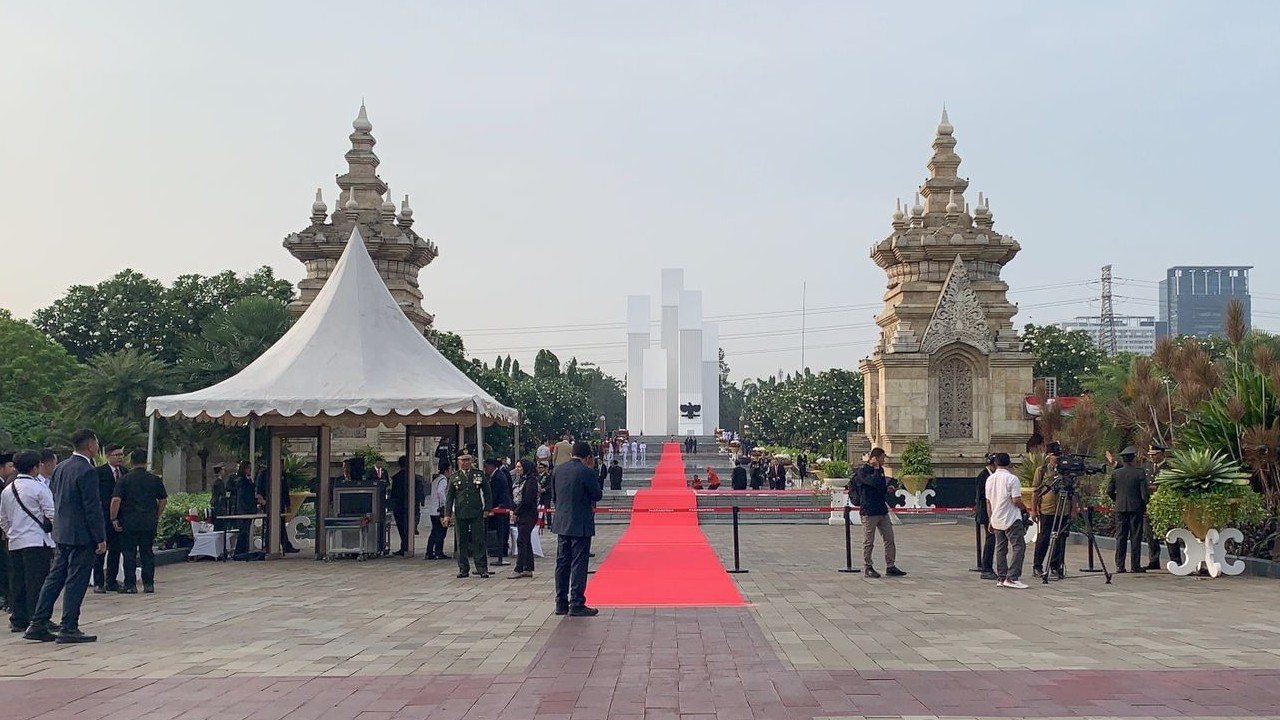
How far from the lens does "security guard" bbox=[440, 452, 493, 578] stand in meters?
14.7

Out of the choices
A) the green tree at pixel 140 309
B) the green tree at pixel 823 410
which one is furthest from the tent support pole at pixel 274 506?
the green tree at pixel 823 410

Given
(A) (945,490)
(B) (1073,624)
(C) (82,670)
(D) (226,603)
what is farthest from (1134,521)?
(A) (945,490)

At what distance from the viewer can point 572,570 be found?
1104 cm

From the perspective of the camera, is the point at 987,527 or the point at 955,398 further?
the point at 955,398

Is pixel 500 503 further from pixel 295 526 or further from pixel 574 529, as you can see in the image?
pixel 574 529

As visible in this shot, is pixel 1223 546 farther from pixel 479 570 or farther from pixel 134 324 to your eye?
pixel 134 324

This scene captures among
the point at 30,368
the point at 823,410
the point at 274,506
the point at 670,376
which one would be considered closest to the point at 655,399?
the point at 670,376

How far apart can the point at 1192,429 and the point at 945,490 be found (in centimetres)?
1684

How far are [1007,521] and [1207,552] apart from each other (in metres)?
3.25

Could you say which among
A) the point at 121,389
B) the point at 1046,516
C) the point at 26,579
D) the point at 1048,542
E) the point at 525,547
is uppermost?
the point at 121,389

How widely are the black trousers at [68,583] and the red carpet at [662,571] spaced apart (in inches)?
189

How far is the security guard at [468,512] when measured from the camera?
48.1 feet

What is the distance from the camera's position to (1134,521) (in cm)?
1472

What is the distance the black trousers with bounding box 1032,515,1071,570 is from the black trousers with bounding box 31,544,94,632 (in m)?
10.4
